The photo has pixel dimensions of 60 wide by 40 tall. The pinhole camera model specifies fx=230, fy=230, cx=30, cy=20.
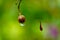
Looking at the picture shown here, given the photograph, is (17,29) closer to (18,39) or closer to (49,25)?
(18,39)

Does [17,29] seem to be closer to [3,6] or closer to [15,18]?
[15,18]

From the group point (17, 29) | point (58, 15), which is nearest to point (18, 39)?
point (17, 29)

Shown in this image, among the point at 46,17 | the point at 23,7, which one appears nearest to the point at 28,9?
the point at 23,7

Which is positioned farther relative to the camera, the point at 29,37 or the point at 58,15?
the point at 58,15

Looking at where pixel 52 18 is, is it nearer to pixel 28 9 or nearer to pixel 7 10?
pixel 28 9

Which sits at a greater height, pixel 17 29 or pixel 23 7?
pixel 23 7

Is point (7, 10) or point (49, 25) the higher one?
point (7, 10)
